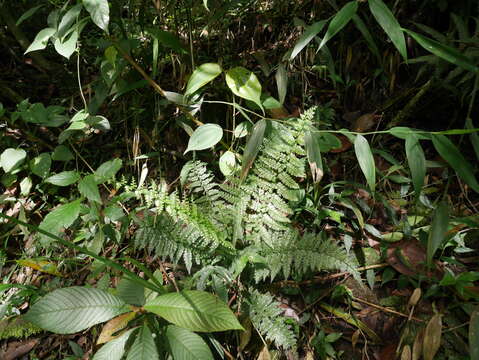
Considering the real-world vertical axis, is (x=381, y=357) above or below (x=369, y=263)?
below

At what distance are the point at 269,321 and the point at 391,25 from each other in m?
1.07

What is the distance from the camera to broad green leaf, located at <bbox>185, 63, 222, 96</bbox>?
127 cm

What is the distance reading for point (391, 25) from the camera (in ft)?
3.17

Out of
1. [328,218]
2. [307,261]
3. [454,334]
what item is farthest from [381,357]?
[328,218]

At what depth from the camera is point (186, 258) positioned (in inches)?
51.3

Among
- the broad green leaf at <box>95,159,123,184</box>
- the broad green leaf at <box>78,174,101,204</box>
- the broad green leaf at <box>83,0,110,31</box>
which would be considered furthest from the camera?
the broad green leaf at <box>95,159,123,184</box>

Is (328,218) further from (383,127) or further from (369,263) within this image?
(383,127)

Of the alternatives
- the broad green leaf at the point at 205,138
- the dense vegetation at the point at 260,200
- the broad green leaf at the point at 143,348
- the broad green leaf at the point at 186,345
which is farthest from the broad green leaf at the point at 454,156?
the broad green leaf at the point at 143,348

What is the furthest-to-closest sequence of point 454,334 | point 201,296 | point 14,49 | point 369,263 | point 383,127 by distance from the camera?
1. point 14,49
2. point 383,127
3. point 369,263
4. point 454,334
5. point 201,296

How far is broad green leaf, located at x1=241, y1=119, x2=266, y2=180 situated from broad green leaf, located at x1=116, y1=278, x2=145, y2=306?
1.73 feet

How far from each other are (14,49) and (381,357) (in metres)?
2.96

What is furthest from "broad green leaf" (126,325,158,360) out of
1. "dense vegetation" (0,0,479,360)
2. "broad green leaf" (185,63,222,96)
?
"broad green leaf" (185,63,222,96)

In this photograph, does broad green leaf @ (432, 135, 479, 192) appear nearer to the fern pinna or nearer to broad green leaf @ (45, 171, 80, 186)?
the fern pinna

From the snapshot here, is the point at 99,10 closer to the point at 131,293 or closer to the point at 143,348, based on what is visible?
the point at 131,293
